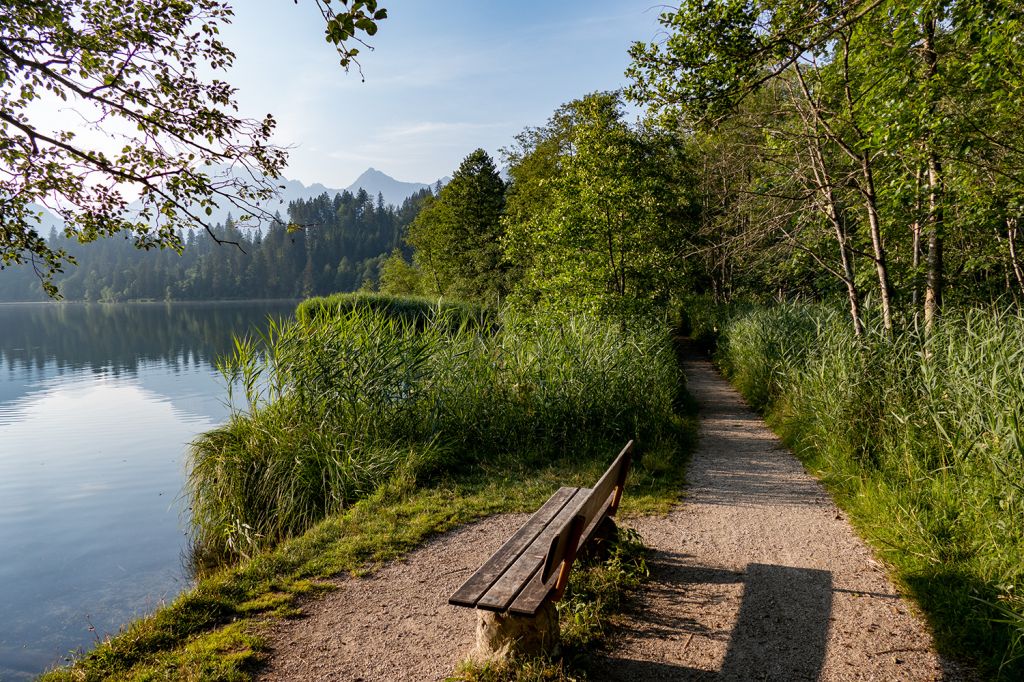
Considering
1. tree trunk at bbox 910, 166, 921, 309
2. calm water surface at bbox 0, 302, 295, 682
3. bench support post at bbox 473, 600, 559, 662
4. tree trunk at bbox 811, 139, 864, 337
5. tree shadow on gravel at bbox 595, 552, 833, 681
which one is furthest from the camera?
tree trunk at bbox 811, 139, 864, 337

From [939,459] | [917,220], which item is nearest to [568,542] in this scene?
[939,459]

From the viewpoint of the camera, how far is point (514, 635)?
125 inches

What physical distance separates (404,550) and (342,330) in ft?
12.2

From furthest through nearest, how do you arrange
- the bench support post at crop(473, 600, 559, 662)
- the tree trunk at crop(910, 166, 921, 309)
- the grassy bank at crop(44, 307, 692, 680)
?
the tree trunk at crop(910, 166, 921, 309) < the grassy bank at crop(44, 307, 692, 680) < the bench support post at crop(473, 600, 559, 662)

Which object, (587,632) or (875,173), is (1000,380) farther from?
(875,173)

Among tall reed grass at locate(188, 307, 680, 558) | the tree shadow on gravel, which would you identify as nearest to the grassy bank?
tall reed grass at locate(188, 307, 680, 558)

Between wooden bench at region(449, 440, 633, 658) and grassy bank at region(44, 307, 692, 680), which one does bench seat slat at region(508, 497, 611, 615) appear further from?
grassy bank at region(44, 307, 692, 680)

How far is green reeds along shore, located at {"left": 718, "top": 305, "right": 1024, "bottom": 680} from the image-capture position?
359 cm

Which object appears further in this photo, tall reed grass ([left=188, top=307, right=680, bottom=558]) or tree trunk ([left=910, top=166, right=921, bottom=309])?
tree trunk ([left=910, top=166, right=921, bottom=309])

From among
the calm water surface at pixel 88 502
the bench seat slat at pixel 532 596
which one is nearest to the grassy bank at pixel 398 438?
the calm water surface at pixel 88 502

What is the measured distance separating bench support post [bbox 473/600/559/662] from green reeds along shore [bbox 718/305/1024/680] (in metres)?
2.22

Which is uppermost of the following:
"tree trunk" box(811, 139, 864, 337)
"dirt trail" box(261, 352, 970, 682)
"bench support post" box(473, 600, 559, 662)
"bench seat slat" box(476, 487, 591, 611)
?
"tree trunk" box(811, 139, 864, 337)

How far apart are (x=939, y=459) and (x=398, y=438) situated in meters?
5.51

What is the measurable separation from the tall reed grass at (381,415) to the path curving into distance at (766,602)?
79.5 inches
